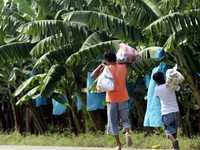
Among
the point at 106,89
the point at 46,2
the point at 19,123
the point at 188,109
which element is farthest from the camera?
the point at 19,123

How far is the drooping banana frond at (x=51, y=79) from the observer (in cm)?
1544

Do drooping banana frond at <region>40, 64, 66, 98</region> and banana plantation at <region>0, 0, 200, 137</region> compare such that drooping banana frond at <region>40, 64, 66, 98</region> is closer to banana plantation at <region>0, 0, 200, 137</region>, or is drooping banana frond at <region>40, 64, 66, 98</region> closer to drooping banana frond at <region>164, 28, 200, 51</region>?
banana plantation at <region>0, 0, 200, 137</region>

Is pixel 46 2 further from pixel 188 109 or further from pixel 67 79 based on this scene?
pixel 188 109

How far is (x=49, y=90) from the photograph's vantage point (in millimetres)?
15547

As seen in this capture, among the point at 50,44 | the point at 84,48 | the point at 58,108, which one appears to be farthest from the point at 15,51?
the point at 84,48

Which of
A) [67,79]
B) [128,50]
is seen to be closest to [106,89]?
[128,50]

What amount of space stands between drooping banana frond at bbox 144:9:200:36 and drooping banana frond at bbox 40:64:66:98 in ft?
14.3

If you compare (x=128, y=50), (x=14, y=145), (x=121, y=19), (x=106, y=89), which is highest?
(x=121, y=19)

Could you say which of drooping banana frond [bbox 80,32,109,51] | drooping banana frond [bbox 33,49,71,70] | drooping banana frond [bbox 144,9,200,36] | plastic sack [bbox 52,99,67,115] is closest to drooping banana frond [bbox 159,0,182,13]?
drooping banana frond [bbox 144,9,200,36]

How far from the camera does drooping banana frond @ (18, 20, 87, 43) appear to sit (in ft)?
47.0

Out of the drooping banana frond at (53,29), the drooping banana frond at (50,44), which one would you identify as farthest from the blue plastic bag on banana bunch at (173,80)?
the drooping banana frond at (50,44)

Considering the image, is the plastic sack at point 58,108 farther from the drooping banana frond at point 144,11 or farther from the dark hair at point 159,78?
the dark hair at point 159,78

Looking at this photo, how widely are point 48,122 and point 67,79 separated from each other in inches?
186

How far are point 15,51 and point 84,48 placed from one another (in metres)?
3.45
